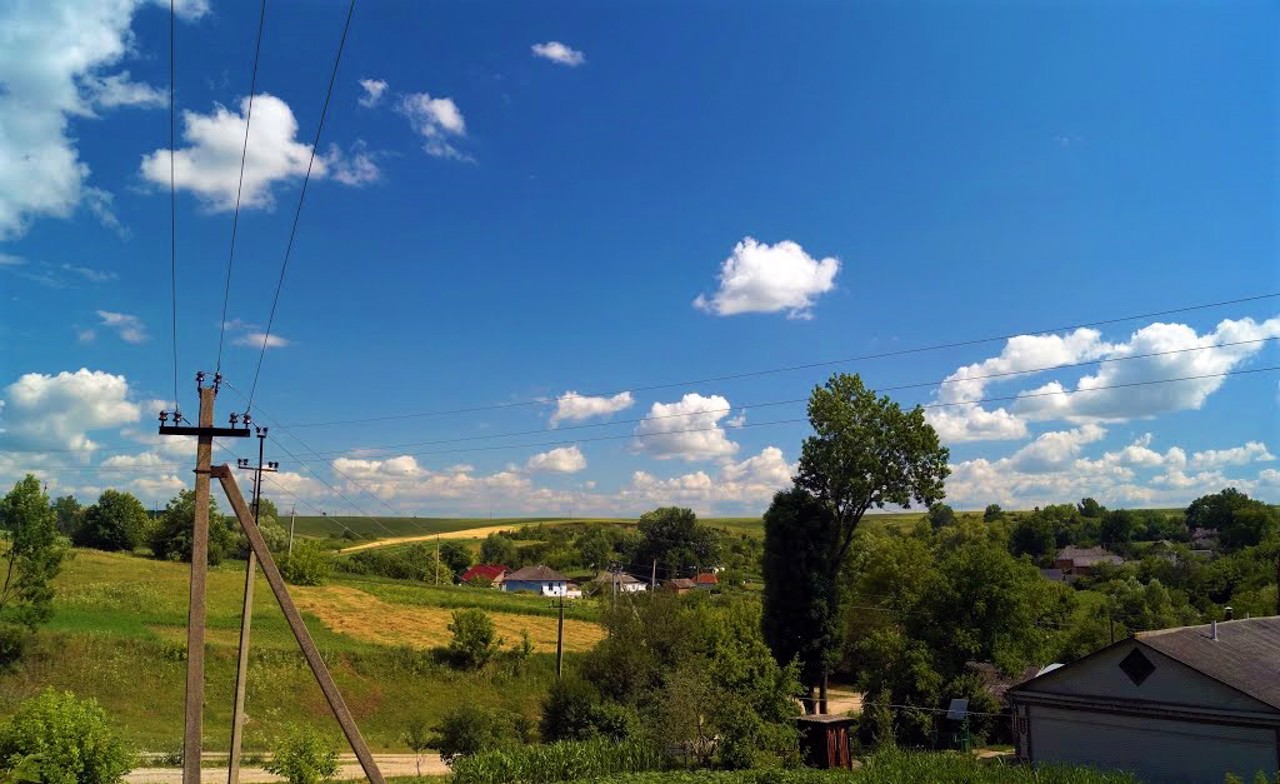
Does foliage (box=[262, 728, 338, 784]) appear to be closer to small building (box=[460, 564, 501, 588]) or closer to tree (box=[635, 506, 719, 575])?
small building (box=[460, 564, 501, 588])

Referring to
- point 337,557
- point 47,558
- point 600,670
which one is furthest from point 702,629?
point 337,557

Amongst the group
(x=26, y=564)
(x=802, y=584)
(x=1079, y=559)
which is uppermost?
→ (x=26, y=564)

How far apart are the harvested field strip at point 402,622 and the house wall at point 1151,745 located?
32.9 meters

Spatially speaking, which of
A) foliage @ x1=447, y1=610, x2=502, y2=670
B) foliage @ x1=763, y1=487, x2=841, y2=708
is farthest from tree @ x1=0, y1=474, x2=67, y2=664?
foliage @ x1=763, y1=487, x2=841, y2=708

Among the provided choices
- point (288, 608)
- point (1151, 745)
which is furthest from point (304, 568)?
point (1151, 745)

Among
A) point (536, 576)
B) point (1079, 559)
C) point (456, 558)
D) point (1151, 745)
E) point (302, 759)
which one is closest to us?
point (302, 759)

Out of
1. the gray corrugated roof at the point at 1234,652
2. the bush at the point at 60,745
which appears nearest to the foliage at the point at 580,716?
the bush at the point at 60,745

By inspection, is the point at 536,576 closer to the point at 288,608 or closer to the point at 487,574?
the point at 487,574

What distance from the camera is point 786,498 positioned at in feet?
124

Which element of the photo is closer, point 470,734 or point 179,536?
point 470,734

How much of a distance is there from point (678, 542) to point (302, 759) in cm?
11115

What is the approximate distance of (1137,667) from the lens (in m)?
24.5

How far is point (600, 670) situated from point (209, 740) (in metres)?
17.2

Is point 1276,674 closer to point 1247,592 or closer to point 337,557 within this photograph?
point 1247,592
